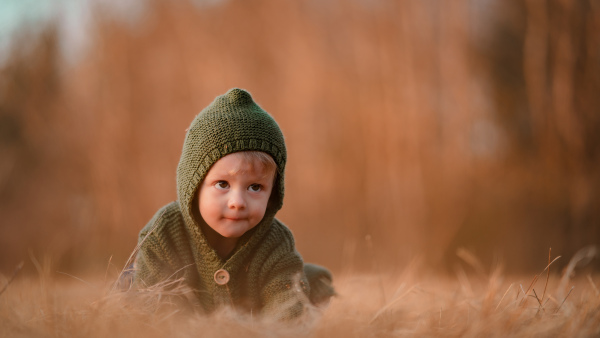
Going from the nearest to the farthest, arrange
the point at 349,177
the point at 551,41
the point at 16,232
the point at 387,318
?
the point at 387,318
the point at 551,41
the point at 16,232
the point at 349,177

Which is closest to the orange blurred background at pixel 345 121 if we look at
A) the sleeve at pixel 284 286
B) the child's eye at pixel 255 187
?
the sleeve at pixel 284 286

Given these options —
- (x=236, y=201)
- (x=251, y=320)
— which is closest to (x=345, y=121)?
(x=236, y=201)

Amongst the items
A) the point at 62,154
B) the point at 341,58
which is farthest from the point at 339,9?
the point at 62,154

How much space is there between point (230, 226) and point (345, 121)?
4157mm

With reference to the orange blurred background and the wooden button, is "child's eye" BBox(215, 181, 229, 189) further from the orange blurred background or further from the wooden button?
the orange blurred background

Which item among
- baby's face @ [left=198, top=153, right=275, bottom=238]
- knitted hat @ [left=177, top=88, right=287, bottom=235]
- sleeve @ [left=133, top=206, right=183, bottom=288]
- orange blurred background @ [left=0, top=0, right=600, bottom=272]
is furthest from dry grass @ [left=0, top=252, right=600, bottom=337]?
orange blurred background @ [left=0, top=0, right=600, bottom=272]

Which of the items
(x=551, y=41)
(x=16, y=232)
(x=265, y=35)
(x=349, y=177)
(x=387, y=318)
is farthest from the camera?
(x=265, y=35)

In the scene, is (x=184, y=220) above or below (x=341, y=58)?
below

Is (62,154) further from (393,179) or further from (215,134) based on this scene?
(215,134)

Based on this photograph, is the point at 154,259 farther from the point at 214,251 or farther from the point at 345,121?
the point at 345,121

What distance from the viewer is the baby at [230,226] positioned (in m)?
1.80

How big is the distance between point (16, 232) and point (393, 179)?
3.56m

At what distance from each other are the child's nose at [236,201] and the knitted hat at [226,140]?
0.13 metres

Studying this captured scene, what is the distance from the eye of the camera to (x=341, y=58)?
231 inches
